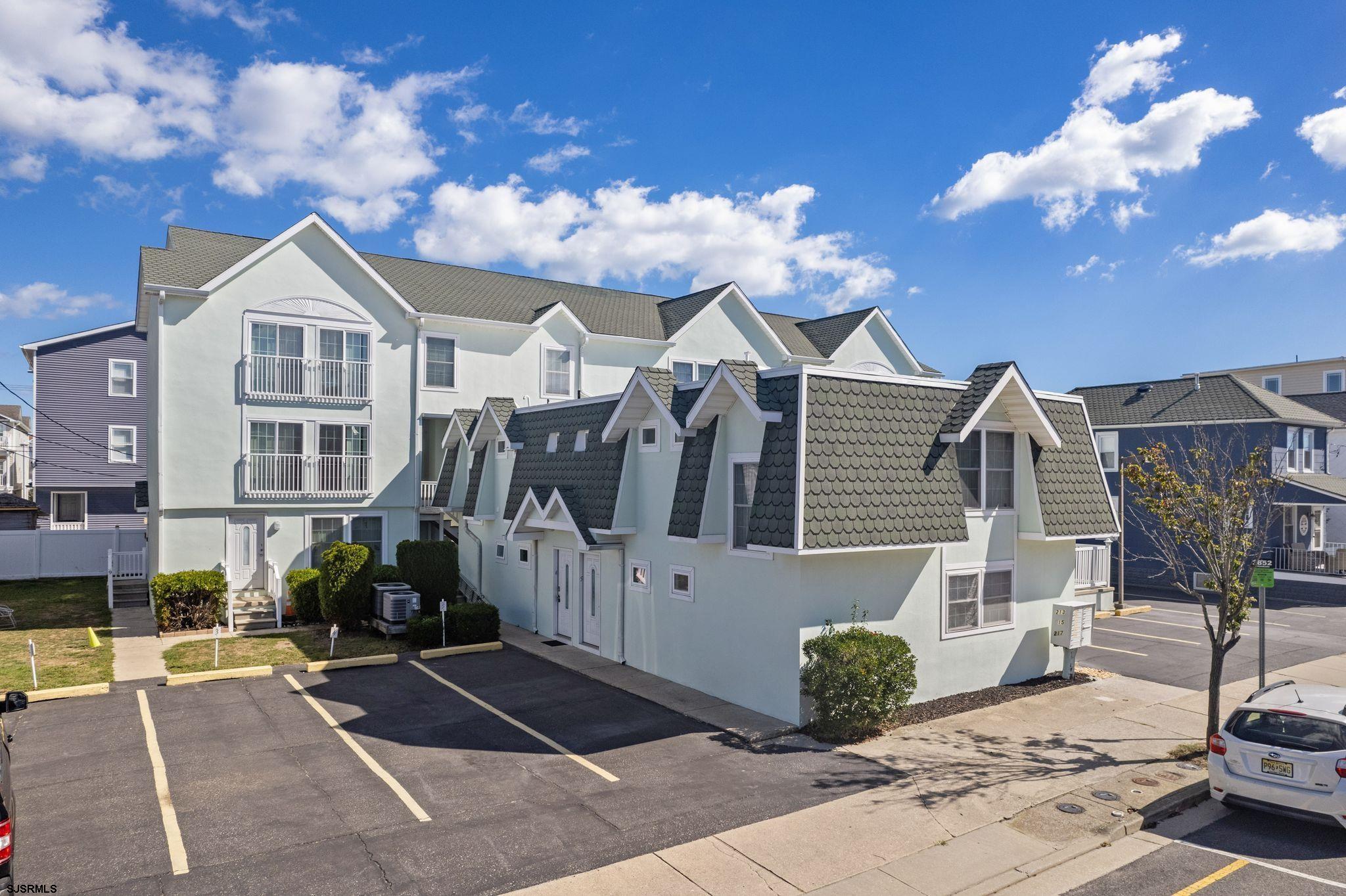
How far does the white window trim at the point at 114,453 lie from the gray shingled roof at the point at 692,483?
3369 centimetres

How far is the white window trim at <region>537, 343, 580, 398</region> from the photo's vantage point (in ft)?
99.8

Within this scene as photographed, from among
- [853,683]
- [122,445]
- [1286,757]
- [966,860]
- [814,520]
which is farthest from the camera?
[122,445]

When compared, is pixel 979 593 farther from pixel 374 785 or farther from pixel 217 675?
pixel 217 675

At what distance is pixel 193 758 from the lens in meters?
12.1

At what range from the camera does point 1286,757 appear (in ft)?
31.3

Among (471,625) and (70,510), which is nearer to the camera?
(471,625)

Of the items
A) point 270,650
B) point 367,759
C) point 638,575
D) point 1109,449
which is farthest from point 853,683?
point 1109,449

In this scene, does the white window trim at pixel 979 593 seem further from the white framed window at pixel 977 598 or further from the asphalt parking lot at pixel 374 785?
the asphalt parking lot at pixel 374 785

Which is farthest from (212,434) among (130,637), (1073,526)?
(1073,526)

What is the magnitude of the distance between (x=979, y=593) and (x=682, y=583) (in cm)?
579

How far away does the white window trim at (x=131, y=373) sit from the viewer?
3788 cm

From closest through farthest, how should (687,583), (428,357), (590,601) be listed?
(687,583) → (590,601) → (428,357)

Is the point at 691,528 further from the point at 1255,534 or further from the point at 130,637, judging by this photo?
the point at 130,637

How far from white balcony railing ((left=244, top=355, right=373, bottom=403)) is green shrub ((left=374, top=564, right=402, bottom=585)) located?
5882 millimetres
